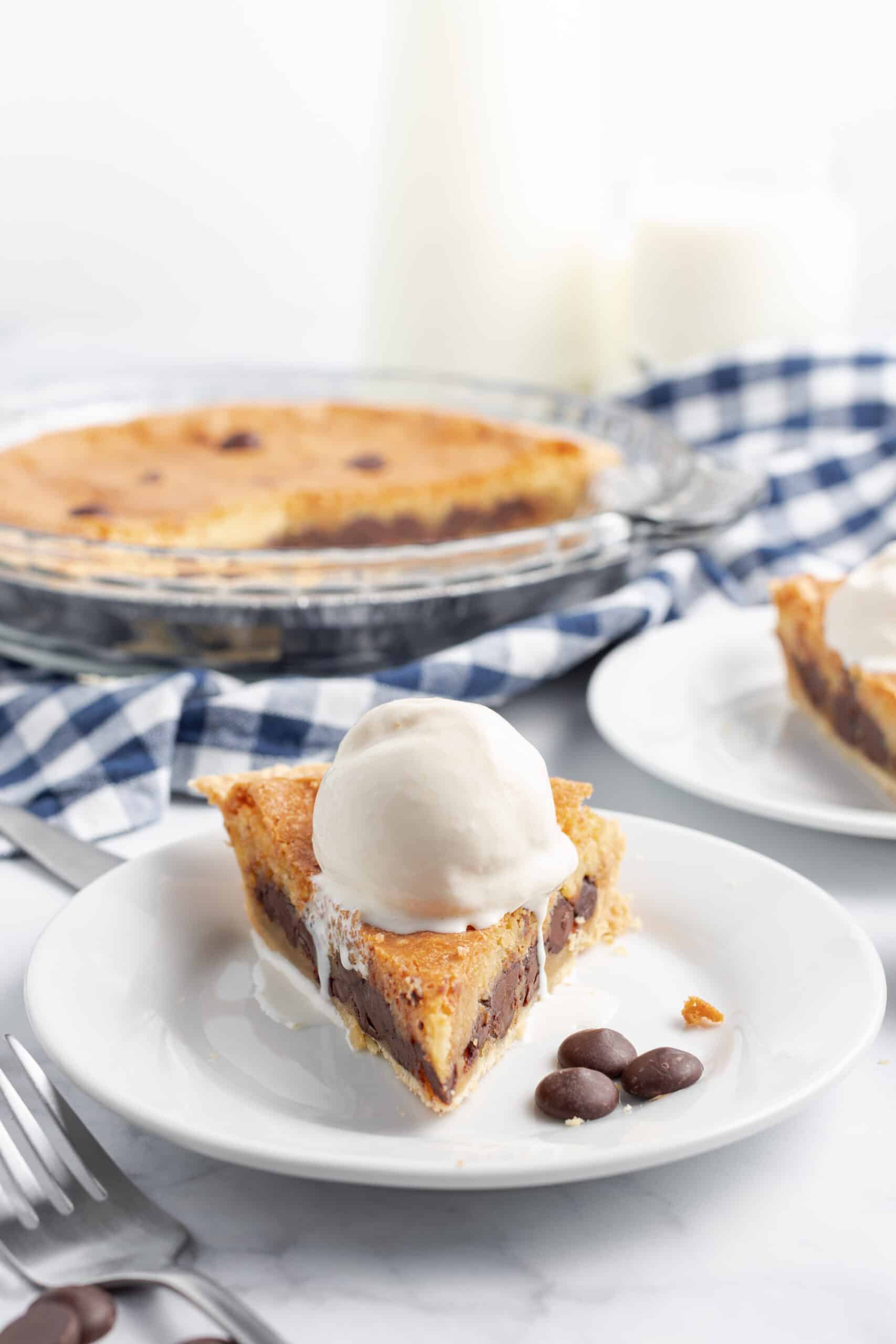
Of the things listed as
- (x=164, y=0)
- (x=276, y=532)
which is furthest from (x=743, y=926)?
(x=164, y=0)

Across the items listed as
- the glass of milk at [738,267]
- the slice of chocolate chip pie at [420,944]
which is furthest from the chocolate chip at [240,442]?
the slice of chocolate chip pie at [420,944]

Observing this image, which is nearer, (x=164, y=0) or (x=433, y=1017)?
(x=433, y=1017)

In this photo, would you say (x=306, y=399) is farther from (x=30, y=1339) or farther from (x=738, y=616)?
(x=30, y=1339)

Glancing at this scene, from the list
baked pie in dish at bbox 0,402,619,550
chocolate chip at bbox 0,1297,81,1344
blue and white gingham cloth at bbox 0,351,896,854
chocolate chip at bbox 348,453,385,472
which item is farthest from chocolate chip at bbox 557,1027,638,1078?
chocolate chip at bbox 348,453,385,472

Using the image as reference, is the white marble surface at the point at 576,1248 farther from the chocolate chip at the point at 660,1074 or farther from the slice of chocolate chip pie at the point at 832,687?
the slice of chocolate chip pie at the point at 832,687

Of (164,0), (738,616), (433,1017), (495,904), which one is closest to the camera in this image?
(433,1017)
